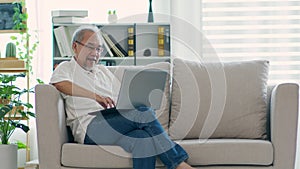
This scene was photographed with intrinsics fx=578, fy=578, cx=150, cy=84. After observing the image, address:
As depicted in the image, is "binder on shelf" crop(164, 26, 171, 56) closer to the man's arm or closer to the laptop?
the laptop

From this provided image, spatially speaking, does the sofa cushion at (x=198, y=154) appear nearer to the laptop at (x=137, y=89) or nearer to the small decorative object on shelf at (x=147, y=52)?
the laptop at (x=137, y=89)

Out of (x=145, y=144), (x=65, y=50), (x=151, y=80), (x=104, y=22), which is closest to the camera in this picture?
(x=145, y=144)

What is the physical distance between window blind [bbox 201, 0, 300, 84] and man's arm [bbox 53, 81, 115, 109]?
1.82 meters

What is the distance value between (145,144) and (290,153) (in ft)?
2.87

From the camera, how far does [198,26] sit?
16.5 feet

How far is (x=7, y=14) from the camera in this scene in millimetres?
4957

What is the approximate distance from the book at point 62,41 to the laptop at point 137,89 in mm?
1242

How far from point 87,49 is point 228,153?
42.0 inches

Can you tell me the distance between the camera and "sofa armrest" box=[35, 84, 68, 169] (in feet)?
11.0

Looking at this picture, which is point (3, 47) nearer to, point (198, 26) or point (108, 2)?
point (108, 2)

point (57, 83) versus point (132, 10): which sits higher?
point (132, 10)

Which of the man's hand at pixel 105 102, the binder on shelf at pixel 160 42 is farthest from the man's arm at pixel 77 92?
the binder on shelf at pixel 160 42

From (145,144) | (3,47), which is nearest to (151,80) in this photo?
(145,144)

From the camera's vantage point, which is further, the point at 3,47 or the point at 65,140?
the point at 3,47
